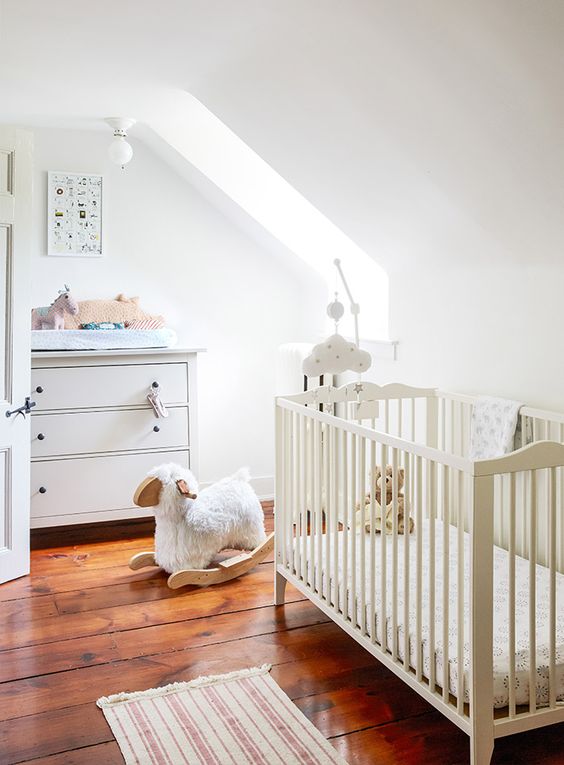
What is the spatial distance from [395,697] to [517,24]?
1.71 m

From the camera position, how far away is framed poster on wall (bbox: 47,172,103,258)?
13.0 ft

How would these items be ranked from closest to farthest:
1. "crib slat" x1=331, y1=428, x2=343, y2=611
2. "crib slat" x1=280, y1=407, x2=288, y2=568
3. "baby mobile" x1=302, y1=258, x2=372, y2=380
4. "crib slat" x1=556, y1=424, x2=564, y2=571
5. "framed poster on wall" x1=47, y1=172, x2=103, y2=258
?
"crib slat" x1=556, y1=424, x2=564, y2=571 < "crib slat" x1=331, y1=428, x2=343, y2=611 < "baby mobile" x1=302, y1=258, x2=372, y2=380 < "crib slat" x1=280, y1=407, x2=288, y2=568 < "framed poster on wall" x1=47, y1=172, x2=103, y2=258

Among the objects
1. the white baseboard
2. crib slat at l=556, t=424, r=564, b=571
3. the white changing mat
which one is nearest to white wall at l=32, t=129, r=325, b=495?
the white baseboard

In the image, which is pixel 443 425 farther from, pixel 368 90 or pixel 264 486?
pixel 264 486

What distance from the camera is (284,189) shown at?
Answer: 385 centimetres

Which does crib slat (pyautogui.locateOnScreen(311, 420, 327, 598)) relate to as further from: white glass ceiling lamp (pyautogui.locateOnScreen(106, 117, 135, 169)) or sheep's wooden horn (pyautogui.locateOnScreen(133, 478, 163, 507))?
white glass ceiling lamp (pyautogui.locateOnScreen(106, 117, 135, 169))

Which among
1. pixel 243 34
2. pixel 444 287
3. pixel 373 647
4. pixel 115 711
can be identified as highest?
pixel 243 34

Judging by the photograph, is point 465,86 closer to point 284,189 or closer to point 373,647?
point 373,647

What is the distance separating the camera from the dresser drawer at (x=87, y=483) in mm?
3584

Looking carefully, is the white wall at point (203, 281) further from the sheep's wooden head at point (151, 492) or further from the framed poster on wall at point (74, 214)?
the sheep's wooden head at point (151, 492)

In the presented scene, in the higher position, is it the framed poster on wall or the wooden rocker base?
the framed poster on wall

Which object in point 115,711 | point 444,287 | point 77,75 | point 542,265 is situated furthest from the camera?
point 444,287

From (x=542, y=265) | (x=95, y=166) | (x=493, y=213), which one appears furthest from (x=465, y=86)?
(x=95, y=166)

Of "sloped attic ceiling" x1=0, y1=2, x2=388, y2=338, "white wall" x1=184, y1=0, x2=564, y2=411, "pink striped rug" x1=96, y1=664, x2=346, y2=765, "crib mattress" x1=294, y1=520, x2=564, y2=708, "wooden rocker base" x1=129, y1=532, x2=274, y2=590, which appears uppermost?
"sloped attic ceiling" x1=0, y1=2, x2=388, y2=338
